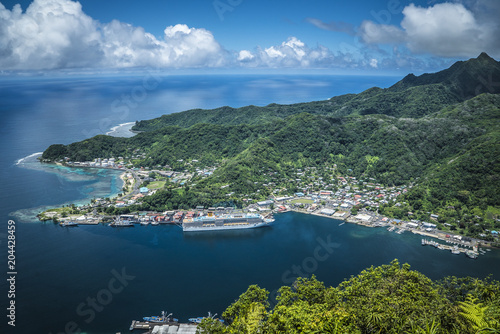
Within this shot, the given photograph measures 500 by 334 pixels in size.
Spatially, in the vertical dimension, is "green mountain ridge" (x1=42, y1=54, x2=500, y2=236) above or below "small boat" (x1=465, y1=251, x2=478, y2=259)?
above

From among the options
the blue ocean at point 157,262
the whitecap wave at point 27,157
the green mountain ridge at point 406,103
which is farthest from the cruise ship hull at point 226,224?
the green mountain ridge at point 406,103

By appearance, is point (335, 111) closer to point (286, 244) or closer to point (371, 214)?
point (371, 214)

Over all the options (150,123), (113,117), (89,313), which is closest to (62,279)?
(89,313)

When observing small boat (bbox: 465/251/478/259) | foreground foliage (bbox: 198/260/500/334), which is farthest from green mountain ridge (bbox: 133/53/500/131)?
foreground foliage (bbox: 198/260/500/334)

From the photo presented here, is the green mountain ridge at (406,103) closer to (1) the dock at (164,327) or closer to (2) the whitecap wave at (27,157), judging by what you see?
(2) the whitecap wave at (27,157)

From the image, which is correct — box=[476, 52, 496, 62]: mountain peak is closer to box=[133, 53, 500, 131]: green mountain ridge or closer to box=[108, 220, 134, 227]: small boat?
box=[133, 53, 500, 131]: green mountain ridge

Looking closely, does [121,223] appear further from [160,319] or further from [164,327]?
[164,327]

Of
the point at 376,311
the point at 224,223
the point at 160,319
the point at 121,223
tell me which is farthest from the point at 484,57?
the point at 160,319
